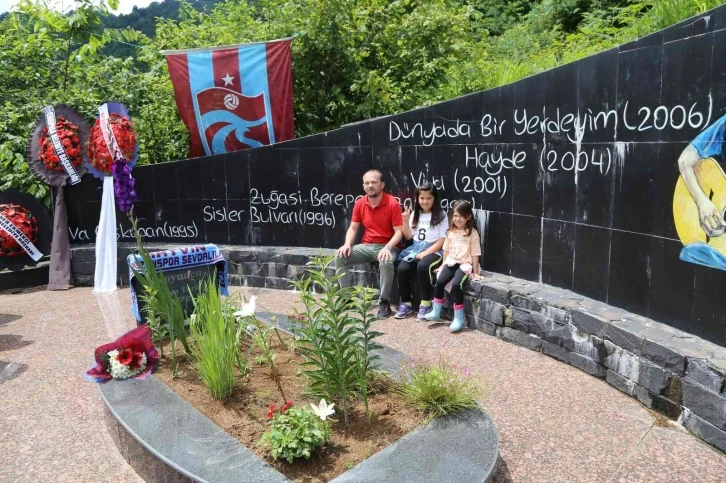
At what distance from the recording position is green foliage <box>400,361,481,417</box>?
127 inches

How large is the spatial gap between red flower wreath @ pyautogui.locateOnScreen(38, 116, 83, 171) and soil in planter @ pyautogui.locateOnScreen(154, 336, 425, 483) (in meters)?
4.91

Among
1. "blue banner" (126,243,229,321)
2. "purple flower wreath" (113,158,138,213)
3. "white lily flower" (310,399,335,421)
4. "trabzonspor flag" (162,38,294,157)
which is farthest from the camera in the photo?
"trabzonspor flag" (162,38,294,157)

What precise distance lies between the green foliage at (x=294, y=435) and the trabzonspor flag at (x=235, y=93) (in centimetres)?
569

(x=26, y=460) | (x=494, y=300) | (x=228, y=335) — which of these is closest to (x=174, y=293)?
(x=228, y=335)

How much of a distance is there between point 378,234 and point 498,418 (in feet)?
9.58

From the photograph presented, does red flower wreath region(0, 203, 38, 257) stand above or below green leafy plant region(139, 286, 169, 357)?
above

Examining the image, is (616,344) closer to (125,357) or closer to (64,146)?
(125,357)

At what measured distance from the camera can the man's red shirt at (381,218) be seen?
6312mm

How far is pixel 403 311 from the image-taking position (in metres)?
6.08

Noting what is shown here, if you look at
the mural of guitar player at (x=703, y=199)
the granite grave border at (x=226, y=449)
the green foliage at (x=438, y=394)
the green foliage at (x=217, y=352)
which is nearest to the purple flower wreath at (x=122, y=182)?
the green foliage at (x=217, y=352)

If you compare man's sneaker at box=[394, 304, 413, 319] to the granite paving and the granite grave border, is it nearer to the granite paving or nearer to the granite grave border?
the granite paving

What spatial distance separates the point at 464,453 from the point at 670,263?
85.5 inches

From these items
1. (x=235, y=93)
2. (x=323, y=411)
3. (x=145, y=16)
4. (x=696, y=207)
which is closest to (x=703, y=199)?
(x=696, y=207)

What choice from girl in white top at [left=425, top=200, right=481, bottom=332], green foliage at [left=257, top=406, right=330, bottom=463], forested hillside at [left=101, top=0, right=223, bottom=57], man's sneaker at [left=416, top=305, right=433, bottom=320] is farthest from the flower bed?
forested hillside at [left=101, top=0, right=223, bottom=57]
